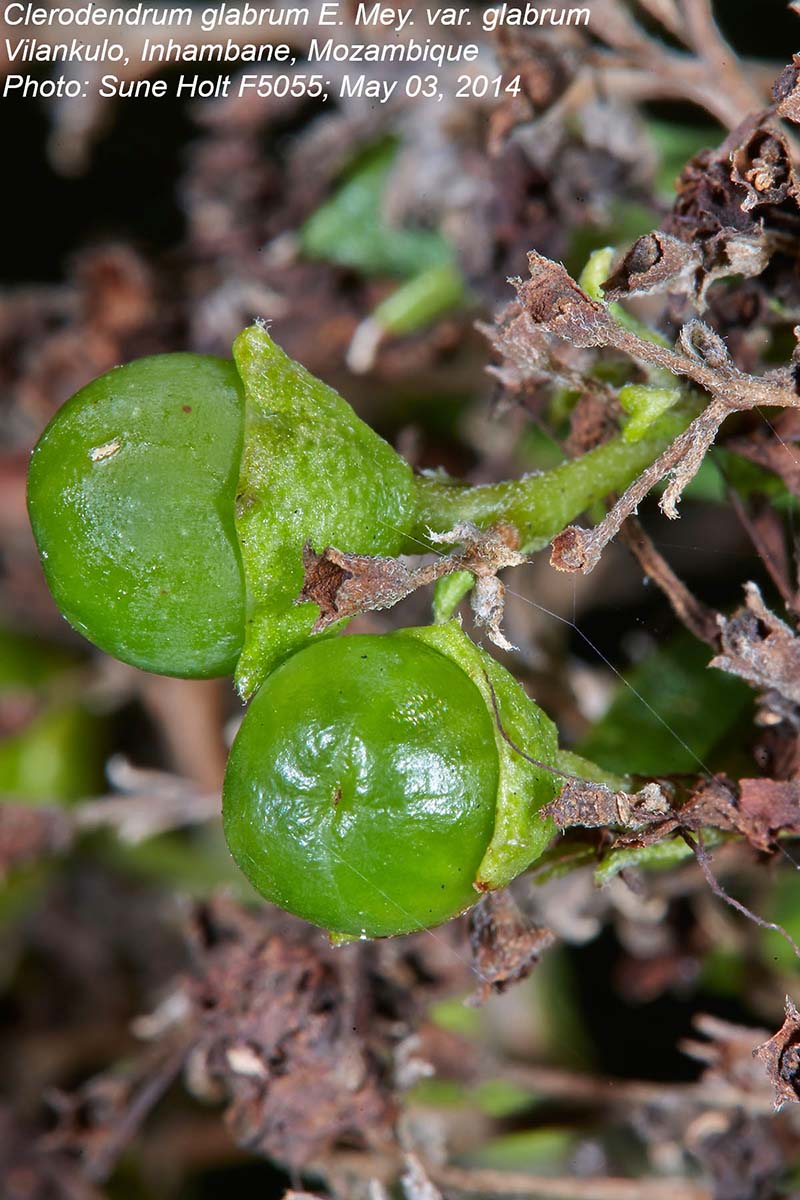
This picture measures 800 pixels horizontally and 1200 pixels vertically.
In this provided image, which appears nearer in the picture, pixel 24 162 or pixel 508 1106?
pixel 508 1106

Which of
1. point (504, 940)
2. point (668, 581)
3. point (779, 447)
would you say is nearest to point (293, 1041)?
point (504, 940)

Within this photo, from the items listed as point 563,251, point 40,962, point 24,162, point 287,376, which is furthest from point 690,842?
point 24,162

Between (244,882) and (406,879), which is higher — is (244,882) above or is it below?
below

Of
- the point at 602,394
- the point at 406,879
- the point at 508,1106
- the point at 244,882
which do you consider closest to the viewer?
the point at 406,879

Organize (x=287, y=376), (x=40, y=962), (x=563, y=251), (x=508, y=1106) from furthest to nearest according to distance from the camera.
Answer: (x=40, y=962), (x=508, y=1106), (x=563, y=251), (x=287, y=376)

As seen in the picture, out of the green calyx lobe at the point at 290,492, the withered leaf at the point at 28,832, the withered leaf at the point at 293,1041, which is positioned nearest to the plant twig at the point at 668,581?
the green calyx lobe at the point at 290,492

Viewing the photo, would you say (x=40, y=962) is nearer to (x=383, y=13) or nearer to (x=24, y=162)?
(x=24, y=162)

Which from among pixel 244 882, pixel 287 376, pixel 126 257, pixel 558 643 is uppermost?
pixel 287 376
